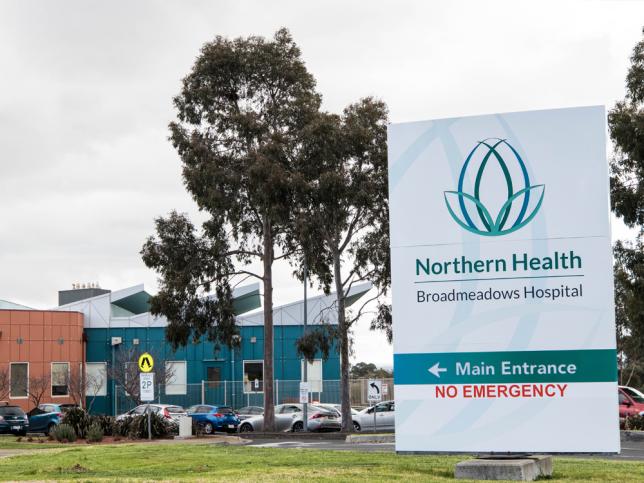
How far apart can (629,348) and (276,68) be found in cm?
2597

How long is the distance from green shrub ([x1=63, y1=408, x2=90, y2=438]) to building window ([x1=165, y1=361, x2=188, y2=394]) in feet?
90.3

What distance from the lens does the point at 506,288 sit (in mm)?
15594

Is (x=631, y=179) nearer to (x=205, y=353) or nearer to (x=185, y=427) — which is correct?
(x=185, y=427)

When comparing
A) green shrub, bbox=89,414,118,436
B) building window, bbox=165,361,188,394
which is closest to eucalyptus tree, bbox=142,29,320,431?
green shrub, bbox=89,414,118,436

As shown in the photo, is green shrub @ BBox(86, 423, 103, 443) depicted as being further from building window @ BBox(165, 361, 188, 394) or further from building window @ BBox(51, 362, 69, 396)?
building window @ BBox(51, 362, 69, 396)

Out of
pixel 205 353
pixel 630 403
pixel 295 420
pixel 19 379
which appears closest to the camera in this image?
pixel 630 403

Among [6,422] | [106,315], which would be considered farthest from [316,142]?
[106,315]

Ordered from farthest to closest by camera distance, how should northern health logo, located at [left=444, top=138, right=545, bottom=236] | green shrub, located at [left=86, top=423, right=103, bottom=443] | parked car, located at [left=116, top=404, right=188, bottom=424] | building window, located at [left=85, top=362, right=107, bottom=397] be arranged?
1. building window, located at [left=85, top=362, right=107, bottom=397]
2. parked car, located at [left=116, top=404, right=188, bottom=424]
3. green shrub, located at [left=86, top=423, right=103, bottom=443]
4. northern health logo, located at [left=444, top=138, right=545, bottom=236]

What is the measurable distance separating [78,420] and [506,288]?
22077mm

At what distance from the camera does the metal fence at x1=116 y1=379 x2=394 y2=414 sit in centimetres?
5853

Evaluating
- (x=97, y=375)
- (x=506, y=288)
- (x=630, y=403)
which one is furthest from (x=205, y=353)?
(x=506, y=288)

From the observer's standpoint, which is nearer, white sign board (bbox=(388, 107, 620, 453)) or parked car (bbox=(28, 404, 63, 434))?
white sign board (bbox=(388, 107, 620, 453))

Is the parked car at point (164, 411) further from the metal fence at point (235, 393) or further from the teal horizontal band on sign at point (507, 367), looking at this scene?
the teal horizontal band on sign at point (507, 367)

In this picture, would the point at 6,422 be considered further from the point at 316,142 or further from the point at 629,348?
the point at 629,348
